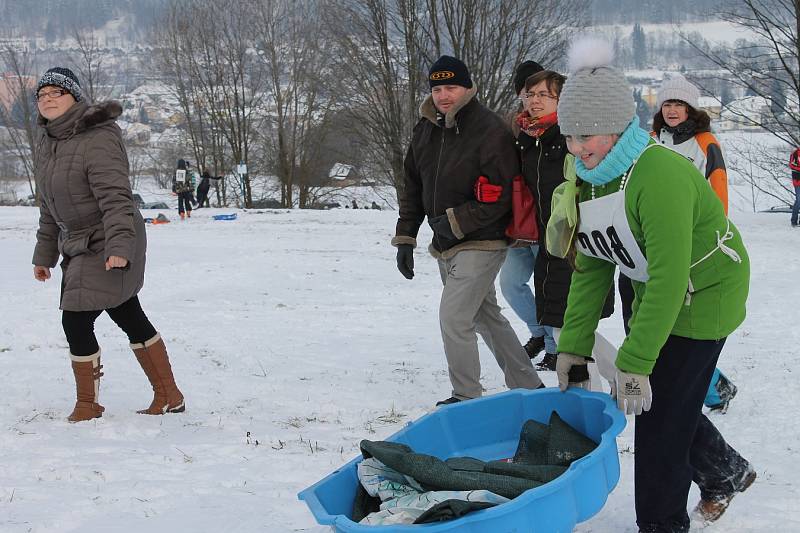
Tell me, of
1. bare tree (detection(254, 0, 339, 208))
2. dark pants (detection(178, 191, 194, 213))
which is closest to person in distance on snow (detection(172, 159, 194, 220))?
dark pants (detection(178, 191, 194, 213))

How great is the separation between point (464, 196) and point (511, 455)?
1772 millimetres

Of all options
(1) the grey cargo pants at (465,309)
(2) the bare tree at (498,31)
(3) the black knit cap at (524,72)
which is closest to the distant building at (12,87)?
(2) the bare tree at (498,31)

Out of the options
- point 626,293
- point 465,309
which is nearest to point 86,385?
point 465,309

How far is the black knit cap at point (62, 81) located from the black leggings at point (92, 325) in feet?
4.07

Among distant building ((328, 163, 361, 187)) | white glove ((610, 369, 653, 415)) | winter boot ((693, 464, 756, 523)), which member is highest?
white glove ((610, 369, 653, 415))

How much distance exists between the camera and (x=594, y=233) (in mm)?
2844

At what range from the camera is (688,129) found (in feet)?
17.1

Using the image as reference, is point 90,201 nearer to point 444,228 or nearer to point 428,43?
point 444,228

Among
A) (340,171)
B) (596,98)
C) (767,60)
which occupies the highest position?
(767,60)

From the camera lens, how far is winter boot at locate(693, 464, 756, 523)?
3145 millimetres

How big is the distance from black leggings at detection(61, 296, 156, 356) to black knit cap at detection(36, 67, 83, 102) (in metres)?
1.24

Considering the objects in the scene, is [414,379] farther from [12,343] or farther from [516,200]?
[12,343]

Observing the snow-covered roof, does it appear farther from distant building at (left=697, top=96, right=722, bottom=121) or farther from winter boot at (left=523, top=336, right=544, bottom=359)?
winter boot at (left=523, top=336, right=544, bottom=359)

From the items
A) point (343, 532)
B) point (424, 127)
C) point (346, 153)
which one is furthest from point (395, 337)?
point (346, 153)
